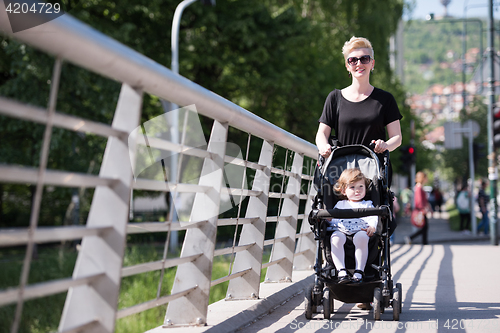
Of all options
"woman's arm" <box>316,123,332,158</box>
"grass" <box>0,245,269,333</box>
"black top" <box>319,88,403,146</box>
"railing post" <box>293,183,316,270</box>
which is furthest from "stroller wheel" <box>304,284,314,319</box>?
"grass" <box>0,245,269,333</box>

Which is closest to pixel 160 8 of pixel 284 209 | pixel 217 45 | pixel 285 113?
pixel 217 45

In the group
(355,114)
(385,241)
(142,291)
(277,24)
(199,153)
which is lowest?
(142,291)

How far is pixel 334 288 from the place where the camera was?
4797mm

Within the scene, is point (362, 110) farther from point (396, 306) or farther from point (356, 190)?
point (396, 306)

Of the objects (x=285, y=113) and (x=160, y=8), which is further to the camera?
(x=285, y=113)

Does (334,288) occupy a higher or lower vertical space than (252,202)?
lower

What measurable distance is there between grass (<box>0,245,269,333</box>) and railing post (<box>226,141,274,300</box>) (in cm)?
852

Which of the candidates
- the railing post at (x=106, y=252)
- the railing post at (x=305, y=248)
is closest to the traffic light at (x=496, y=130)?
the railing post at (x=305, y=248)

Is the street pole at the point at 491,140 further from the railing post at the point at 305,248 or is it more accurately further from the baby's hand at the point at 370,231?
the baby's hand at the point at 370,231

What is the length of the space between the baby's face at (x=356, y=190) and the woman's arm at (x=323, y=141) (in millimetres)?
356

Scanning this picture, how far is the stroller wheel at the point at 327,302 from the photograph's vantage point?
188 inches

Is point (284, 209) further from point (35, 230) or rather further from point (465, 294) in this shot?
point (35, 230)

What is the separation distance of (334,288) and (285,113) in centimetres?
2368

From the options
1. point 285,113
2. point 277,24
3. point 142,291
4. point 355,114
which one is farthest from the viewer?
point 285,113
